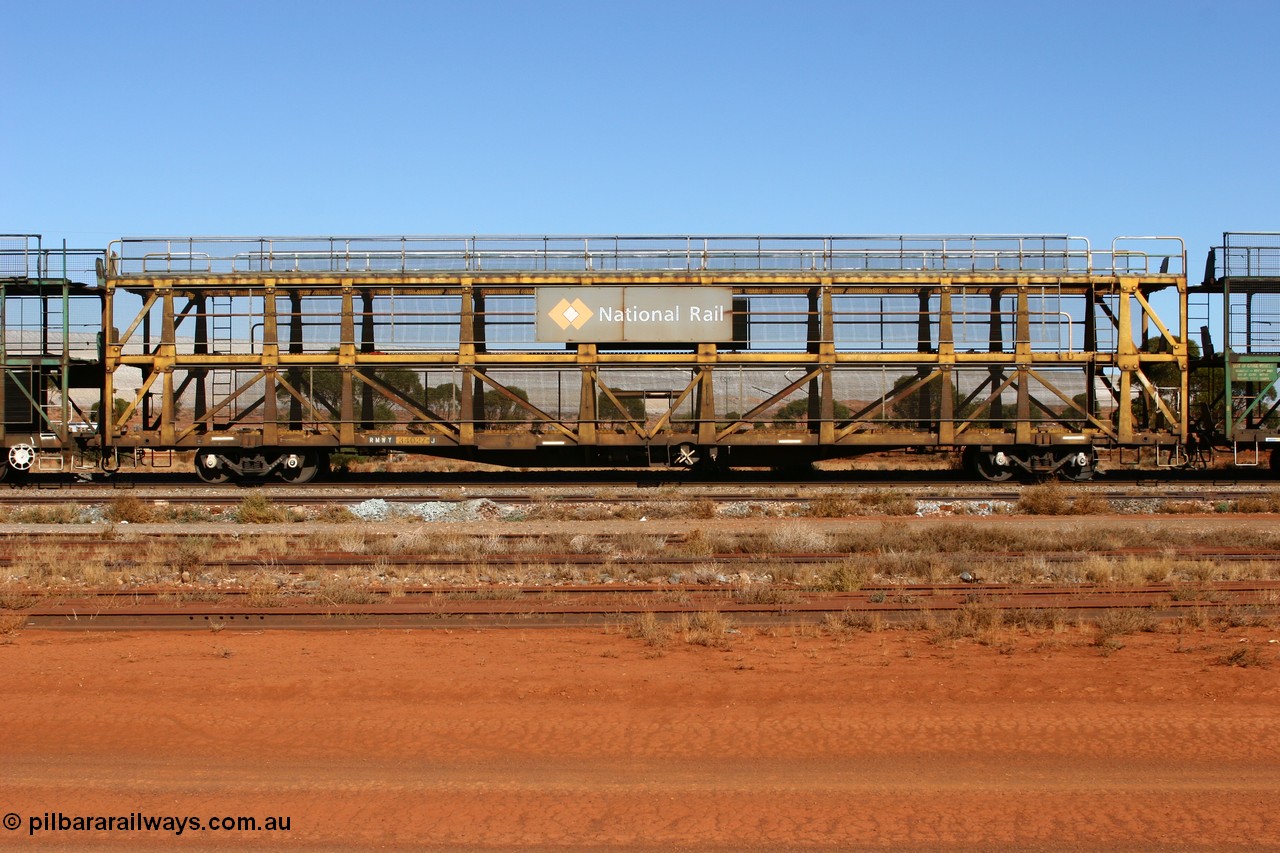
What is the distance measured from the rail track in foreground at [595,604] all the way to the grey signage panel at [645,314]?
569 inches

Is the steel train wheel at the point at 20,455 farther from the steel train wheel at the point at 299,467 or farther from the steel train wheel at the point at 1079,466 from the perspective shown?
the steel train wheel at the point at 1079,466

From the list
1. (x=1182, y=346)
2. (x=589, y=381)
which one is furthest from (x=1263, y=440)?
(x=589, y=381)

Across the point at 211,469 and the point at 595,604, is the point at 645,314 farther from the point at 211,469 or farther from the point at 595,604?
the point at 595,604

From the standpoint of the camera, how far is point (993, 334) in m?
28.1

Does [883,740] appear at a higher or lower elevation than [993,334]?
lower

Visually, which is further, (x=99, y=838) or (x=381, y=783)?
(x=381, y=783)

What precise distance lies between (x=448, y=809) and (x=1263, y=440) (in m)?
27.7

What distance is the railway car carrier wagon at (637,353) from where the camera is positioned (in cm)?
2758

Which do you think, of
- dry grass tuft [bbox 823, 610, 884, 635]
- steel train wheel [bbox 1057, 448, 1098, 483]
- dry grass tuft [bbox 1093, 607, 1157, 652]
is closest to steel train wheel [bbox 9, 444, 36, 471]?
dry grass tuft [bbox 823, 610, 884, 635]

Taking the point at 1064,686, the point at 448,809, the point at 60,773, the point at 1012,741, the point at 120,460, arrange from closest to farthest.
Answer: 1. the point at 448,809
2. the point at 60,773
3. the point at 1012,741
4. the point at 1064,686
5. the point at 120,460

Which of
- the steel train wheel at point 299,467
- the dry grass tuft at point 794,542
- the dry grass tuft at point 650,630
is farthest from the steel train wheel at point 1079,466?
the dry grass tuft at point 650,630

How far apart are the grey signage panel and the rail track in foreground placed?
14456 mm

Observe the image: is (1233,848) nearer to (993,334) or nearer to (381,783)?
(381,783)

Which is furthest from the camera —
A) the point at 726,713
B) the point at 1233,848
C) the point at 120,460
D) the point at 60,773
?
the point at 120,460
